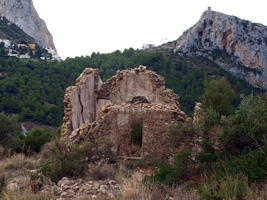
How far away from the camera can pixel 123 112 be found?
9.83 m

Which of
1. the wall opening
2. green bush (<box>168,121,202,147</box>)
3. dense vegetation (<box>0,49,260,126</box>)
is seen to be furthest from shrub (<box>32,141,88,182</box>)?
dense vegetation (<box>0,49,260,126</box>)

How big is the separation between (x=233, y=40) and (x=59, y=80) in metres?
37.3

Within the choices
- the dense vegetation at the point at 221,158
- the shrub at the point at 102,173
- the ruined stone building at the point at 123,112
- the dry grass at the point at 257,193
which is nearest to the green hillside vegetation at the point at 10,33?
the ruined stone building at the point at 123,112

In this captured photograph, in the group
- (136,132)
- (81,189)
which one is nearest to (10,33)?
(136,132)

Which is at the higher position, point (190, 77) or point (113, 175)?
point (190, 77)

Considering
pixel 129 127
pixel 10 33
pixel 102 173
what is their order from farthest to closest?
1. pixel 10 33
2. pixel 129 127
3. pixel 102 173

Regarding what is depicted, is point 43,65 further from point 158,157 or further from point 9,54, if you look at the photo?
point 158,157

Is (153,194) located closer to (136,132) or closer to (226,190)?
(226,190)

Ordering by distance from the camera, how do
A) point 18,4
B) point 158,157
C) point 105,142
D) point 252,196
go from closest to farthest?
point 252,196, point 105,142, point 158,157, point 18,4

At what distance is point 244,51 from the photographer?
55938 mm

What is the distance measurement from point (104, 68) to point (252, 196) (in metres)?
42.4

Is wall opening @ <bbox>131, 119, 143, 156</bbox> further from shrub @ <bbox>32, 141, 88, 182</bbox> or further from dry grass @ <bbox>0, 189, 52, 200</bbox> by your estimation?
dry grass @ <bbox>0, 189, 52, 200</bbox>

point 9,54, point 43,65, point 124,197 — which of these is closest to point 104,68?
point 43,65

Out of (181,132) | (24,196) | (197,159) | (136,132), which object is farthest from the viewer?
(136,132)
